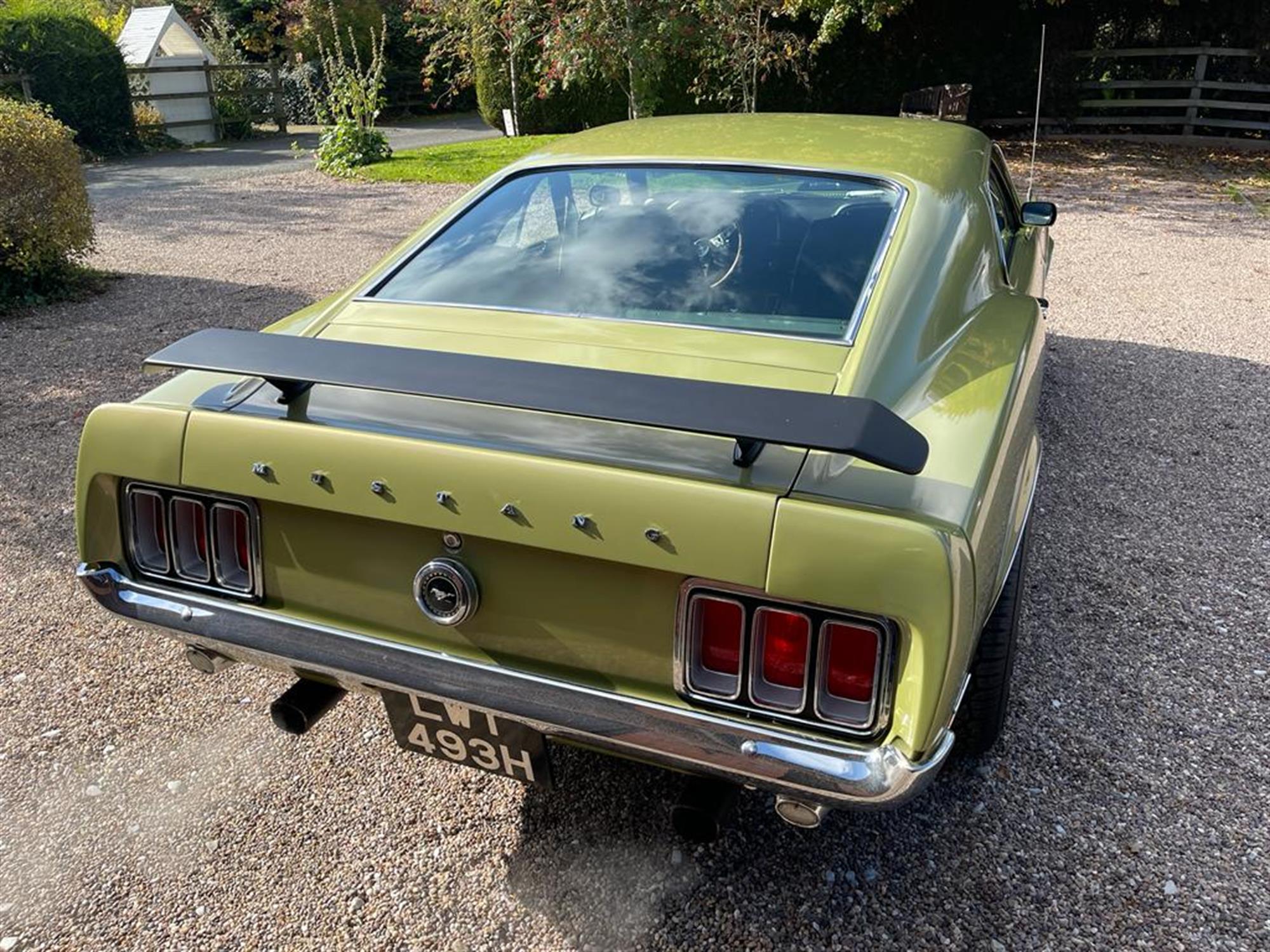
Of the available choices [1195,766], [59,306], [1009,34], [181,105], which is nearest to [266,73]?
[181,105]

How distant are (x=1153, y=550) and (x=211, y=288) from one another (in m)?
6.94

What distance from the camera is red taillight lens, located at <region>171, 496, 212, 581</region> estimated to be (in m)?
2.15

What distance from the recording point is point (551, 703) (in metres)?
1.88

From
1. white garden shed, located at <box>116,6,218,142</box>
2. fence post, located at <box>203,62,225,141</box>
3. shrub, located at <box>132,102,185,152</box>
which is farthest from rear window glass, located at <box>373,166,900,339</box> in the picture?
fence post, located at <box>203,62,225,141</box>

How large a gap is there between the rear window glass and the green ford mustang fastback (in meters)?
0.01

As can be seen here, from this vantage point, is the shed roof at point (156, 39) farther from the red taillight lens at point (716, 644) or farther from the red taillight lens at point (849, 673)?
the red taillight lens at point (849, 673)

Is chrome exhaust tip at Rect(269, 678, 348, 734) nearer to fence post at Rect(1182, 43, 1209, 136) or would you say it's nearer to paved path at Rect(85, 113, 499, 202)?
paved path at Rect(85, 113, 499, 202)

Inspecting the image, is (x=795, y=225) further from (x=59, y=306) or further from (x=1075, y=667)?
(x=59, y=306)

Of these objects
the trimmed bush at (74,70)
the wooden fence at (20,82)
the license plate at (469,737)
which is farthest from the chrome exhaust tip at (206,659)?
the wooden fence at (20,82)

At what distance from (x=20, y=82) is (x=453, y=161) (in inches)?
314

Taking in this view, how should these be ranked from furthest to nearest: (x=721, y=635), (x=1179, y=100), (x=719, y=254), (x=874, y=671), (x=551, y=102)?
(x=551, y=102)
(x=1179, y=100)
(x=719, y=254)
(x=721, y=635)
(x=874, y=671)

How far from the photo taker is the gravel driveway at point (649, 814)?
2.18 meters

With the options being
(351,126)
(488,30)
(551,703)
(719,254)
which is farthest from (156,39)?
(551,703)

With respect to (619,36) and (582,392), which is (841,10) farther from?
(582,392)
